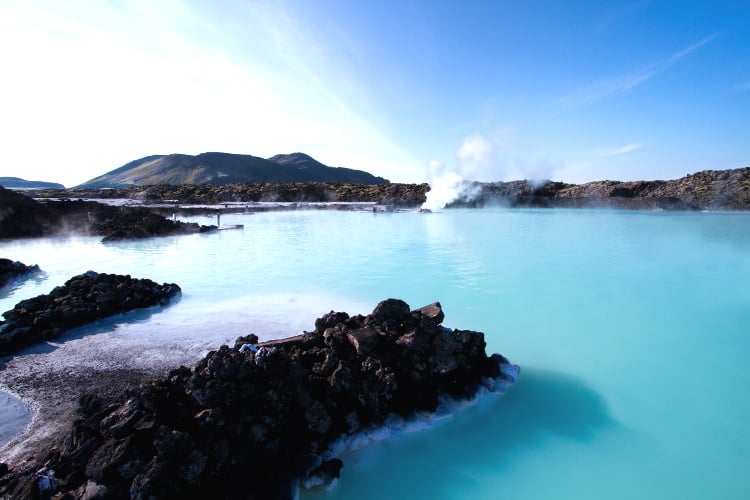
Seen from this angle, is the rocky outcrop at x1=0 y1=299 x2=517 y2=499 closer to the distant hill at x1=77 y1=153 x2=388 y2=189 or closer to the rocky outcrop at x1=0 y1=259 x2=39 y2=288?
the rocky outcrop at x1=0 y1=259 x2=39 y2=288

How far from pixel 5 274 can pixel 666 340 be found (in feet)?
51.2

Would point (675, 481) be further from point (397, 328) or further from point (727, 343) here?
point (727, 343)

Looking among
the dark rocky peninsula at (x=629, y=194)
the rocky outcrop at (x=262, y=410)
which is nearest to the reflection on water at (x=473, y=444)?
the rocky outcrop at (x=262, y=410)

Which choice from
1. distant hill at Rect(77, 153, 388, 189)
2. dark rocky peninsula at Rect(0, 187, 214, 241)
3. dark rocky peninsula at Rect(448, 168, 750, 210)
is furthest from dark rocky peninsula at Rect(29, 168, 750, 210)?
distant hill at Rect(77, 153, 388, 189)

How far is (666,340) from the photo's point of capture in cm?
649

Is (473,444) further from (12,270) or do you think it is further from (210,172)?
(210,172)

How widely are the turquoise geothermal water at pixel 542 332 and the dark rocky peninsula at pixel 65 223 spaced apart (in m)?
2.61

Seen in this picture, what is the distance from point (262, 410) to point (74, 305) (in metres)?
5.21

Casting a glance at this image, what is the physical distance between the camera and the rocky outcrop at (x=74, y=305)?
553cm

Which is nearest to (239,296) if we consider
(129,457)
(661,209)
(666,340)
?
(129,457)

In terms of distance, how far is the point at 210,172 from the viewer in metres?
105

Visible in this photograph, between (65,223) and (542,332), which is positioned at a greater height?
(65,223)

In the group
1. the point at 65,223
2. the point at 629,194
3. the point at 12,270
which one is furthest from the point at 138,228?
the point at 629,194

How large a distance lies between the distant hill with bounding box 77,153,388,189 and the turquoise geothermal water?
9400 cm
